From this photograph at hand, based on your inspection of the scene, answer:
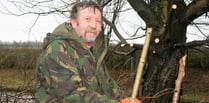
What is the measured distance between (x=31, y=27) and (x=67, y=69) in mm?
7093

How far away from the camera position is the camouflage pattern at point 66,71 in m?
2.82

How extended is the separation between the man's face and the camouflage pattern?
1.8 inches

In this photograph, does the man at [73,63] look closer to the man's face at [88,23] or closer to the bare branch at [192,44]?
the man's face at [88,23]

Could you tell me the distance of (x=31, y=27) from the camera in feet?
32.2

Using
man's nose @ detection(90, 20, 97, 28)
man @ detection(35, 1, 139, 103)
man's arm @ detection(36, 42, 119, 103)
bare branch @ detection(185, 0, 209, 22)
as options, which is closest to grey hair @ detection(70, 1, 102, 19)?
man @ detection(35, 1, 139, 103)

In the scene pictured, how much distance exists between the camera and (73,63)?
115 inches

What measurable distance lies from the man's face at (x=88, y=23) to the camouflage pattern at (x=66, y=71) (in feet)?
0.15

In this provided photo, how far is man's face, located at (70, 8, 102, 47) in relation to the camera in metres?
2.99

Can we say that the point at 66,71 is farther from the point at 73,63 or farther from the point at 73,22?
the point at 73,22

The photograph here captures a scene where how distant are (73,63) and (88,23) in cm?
27

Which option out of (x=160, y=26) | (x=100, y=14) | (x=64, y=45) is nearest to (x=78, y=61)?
(x=64, y=45)

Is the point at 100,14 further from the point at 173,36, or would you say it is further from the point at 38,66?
the point at 173,36

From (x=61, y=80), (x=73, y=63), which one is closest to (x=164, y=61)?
(x=73, y=63)

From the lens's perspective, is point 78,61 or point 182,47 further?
point 182,47
